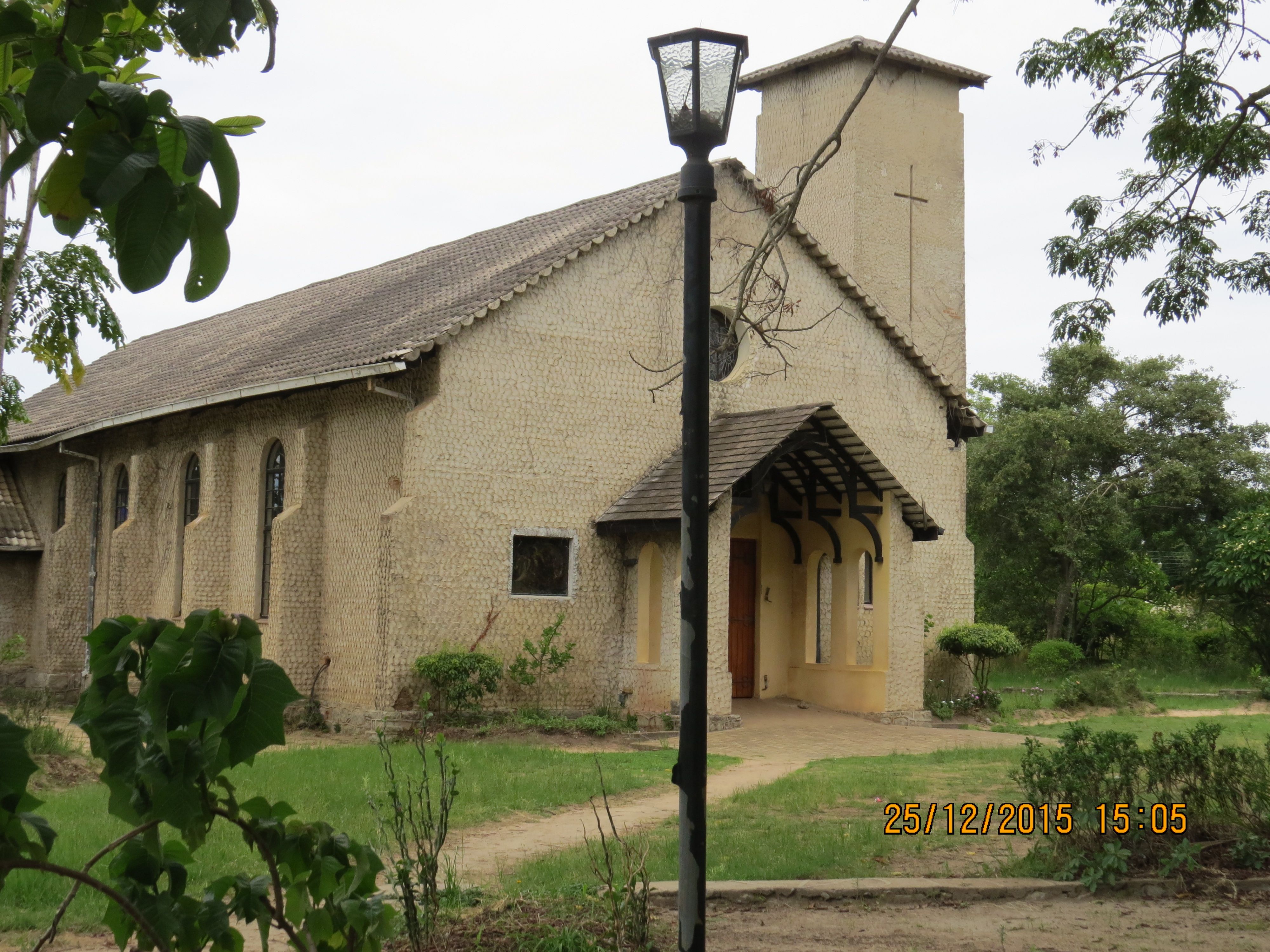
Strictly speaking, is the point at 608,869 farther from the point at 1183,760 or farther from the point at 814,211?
the point at 814,211

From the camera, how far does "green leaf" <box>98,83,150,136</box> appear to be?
2.14 m

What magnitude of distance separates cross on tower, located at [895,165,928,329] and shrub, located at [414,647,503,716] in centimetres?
1304

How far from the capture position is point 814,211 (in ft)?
88.4

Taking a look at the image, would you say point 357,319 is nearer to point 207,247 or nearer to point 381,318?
point 381,318

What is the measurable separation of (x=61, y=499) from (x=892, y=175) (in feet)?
61.9

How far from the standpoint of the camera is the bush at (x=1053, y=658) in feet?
104

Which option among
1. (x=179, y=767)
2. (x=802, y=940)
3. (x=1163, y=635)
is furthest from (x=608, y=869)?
(x=1163, y=635)

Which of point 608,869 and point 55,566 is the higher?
point 55,566

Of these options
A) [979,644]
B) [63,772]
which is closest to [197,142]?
[63,772]

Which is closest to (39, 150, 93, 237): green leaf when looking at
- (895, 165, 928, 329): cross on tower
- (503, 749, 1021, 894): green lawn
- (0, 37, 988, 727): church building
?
(503, 749, 1021, 894): green lawn

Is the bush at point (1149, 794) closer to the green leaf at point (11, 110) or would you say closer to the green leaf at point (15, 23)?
the green leaf at point (11, 110)

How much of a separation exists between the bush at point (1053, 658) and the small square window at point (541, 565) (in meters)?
16.8

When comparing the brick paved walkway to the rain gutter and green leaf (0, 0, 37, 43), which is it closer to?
the rain gutter

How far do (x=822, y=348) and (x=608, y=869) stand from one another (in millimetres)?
16461
